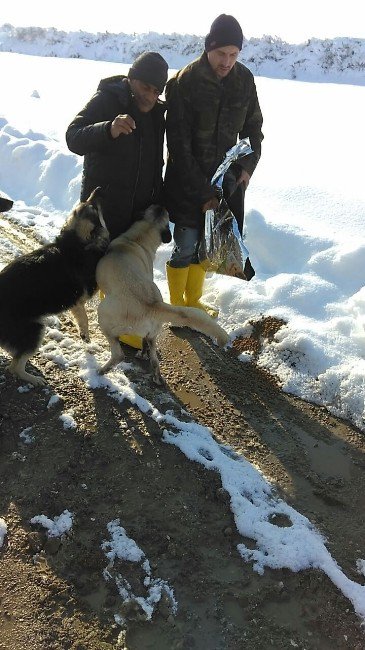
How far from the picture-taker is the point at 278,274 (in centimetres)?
462

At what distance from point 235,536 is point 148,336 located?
1348 millimetres

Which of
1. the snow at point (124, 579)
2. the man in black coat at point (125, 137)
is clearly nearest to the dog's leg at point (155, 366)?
the man in black coat at point (125, 137)

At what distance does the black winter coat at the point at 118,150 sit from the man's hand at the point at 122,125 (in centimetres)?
5

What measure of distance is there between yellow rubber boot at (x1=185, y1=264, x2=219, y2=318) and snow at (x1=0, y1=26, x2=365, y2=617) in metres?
0.16

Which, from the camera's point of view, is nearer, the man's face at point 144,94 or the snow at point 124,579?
the snow at point 124,579

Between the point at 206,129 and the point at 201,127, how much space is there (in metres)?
0.04

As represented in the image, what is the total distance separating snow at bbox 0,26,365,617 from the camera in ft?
8.23

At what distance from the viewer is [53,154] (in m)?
6.86

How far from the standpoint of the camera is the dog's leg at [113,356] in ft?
10.8

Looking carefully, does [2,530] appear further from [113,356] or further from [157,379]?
[157,379]

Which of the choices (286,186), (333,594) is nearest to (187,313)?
(333,594)

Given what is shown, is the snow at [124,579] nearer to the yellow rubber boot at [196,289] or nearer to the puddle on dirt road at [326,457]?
the puddle on dirt road at [326,457]

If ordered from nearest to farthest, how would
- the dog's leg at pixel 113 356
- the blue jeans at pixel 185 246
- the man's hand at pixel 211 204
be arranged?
the dog's leg at pixel 113 356
the man's hand at pixel 211 204
the blue jeans at pixel 185 246

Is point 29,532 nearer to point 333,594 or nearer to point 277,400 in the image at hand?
point 333,594
